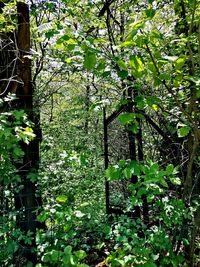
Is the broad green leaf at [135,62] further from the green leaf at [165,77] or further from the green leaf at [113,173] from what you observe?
the green leaf at [113,173]

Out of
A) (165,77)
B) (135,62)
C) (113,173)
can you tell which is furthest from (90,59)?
(113,173)

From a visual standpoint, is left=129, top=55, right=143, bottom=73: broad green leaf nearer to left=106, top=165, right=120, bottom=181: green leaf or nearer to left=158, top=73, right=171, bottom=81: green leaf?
left=158, top=73, right=171, bottom=81: green leaf

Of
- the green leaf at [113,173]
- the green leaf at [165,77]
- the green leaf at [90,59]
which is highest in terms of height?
the green leaf at [90,59]

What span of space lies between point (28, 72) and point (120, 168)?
1.56 meters

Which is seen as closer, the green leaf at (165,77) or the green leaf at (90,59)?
the green leaf at (90,59)

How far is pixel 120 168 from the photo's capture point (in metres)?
1.77

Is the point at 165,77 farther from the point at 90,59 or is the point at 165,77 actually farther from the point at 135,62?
the point at 90,59

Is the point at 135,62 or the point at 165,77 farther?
the point at 165,77

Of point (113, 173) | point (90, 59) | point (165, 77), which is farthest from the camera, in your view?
point (113, 173)

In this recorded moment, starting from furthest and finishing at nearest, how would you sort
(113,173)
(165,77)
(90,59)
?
1. (113,173)
2. (165,77)
3. (90,59)

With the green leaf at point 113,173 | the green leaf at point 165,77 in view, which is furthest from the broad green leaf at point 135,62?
the green leaf at point 113,173

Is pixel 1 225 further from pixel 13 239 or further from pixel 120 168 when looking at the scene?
pixel 120 168

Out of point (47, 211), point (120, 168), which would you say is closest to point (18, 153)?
point (47, 211)

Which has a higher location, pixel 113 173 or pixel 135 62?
pixel 135 62
